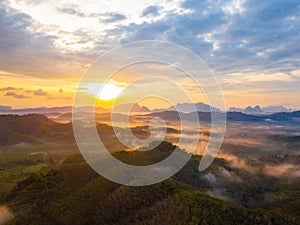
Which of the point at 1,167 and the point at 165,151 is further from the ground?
the point at 165,151

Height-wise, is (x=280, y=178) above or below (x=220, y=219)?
below

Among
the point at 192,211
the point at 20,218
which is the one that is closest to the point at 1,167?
the point at 20,218

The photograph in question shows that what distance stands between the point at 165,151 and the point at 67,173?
47353 millimetres

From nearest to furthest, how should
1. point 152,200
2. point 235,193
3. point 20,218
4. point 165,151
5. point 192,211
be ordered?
point 192,211, point 20,218, point 152,200, point 235,193, point 165,151

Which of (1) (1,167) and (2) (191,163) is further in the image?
(1) (1,167)

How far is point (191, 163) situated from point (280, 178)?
49.4m

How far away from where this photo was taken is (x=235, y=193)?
367ft

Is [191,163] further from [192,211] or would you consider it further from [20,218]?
[20,218]

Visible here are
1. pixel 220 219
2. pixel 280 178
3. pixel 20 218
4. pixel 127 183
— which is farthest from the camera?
pixel 280 178

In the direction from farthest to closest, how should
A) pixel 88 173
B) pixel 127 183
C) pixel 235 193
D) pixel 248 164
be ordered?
pixel 248 164 < pixel 235 193 < pixel 88 173 < pixel 127 183

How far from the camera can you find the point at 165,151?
126750 mm

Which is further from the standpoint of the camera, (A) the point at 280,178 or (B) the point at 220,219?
(A) the point at 280,178

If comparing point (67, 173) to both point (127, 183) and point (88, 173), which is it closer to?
point (88, 173)

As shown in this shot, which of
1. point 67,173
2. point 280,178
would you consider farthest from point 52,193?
point 280,178
